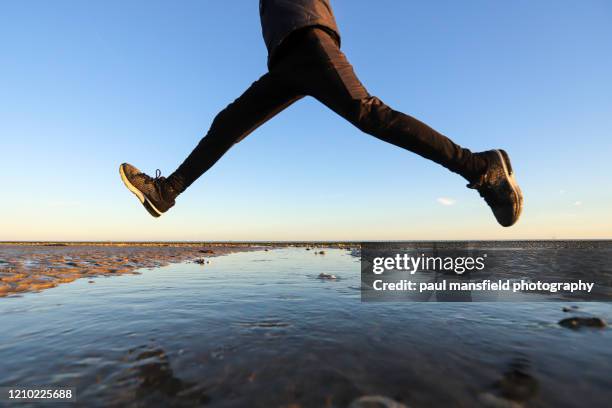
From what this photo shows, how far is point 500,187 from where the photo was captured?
10.4 feet

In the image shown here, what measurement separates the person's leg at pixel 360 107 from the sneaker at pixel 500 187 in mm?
351

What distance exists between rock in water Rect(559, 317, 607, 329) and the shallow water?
0.42 feet

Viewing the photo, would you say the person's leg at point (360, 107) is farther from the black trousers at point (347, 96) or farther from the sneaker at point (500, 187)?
the sneaker at point (500, 187)

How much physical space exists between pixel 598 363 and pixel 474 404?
1.16 meters

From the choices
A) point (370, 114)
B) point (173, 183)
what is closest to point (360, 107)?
point (370, 114)

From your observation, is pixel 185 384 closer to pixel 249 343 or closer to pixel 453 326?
pixel 249 343

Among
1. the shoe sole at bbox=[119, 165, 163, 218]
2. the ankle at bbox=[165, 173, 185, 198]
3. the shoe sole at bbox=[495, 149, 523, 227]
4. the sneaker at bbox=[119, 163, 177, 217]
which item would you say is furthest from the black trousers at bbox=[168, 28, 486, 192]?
the shoe sole at bbox=[119, 165, 163, 218]

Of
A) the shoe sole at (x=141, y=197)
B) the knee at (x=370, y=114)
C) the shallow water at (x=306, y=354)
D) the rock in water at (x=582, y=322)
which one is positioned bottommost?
the shallow water at (x=306, y=354)

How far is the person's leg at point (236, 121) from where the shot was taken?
341cm

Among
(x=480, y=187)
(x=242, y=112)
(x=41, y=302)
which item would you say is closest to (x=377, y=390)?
(x=480, y=187)

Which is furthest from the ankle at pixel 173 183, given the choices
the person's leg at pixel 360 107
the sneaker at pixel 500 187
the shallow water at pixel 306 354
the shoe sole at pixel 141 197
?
the sneaker at pixel 500 187

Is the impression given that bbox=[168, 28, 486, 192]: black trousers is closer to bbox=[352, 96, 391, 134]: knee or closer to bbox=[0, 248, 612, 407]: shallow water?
bbox=[352, 96, 391, 134]: knee

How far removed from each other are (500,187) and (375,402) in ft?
8.82

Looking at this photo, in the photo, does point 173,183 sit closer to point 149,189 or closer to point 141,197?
point 149,189
